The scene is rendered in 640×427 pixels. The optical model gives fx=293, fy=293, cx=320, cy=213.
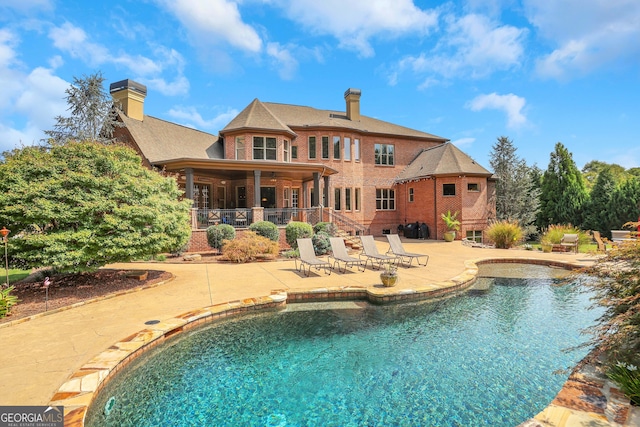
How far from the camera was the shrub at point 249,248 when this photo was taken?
12.6 metres

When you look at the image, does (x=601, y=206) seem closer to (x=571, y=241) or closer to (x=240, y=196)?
(x=571, y=241)

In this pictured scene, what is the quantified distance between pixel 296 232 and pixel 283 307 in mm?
7888

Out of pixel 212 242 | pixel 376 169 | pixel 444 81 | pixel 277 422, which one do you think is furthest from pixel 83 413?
pixel 376 169

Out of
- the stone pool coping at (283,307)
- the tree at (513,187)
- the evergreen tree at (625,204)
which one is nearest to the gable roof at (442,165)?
the tree at (513,187)

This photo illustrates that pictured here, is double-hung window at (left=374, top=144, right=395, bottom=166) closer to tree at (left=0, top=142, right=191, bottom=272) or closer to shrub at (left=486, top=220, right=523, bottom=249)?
shrub at (left=486, top=220, right=523, bottom=249)

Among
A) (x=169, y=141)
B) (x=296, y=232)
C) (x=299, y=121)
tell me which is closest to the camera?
(x=296, y=232)

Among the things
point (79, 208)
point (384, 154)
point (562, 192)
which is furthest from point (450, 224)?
point (79, 208)

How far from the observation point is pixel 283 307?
7234mm

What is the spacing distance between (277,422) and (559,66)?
1993cm

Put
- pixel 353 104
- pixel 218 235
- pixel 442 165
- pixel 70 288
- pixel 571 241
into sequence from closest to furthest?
pixel 70 288
pixel 218 235
pixel 571 241
pixel 442 165
pixel 353 104

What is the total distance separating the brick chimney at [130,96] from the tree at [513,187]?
28.2 meters

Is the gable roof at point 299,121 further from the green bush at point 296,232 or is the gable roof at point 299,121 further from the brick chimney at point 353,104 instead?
the green bush at point 296,232

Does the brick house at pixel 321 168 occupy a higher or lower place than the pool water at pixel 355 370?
higher

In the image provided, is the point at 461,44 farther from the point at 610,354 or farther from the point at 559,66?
the point at 610,354
